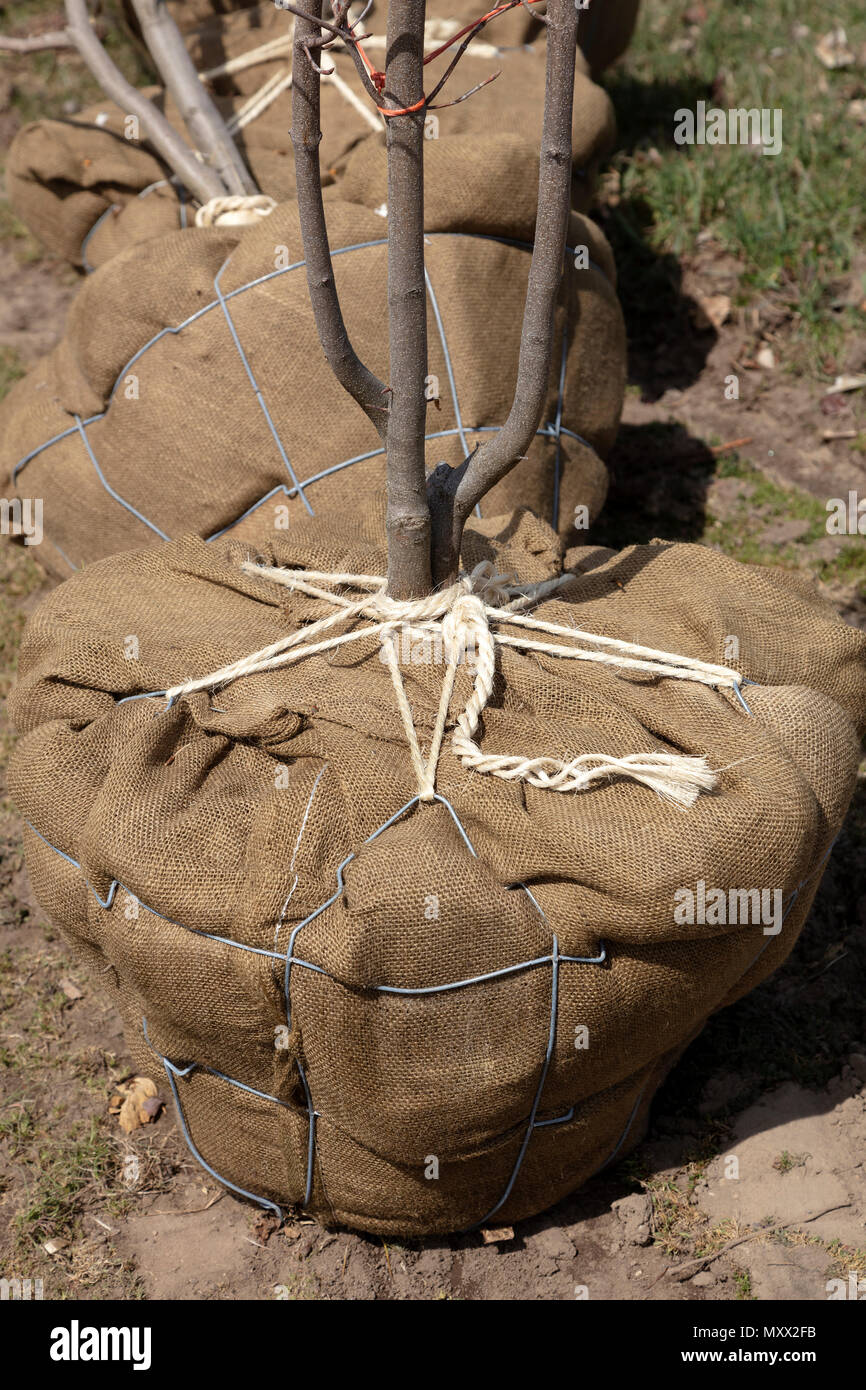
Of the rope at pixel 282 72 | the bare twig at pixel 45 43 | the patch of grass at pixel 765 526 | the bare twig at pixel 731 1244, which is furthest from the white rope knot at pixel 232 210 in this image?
the bare twig at pixel 731 1244

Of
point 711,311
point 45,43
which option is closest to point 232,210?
point 45,43

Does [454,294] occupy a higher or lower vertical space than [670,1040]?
higher

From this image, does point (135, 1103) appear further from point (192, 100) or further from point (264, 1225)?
point (192, 100)

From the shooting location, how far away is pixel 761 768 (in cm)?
239

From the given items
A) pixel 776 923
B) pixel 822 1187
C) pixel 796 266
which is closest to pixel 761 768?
pixel 776 923

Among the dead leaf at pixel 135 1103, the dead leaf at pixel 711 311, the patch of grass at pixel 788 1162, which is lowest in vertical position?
the patch of grass at pixel 788 1162

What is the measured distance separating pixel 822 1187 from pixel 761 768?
1.08 m

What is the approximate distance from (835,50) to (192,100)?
10.9 feet

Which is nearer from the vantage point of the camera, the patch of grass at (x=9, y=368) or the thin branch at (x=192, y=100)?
the thin branch at (x=192, y=100)

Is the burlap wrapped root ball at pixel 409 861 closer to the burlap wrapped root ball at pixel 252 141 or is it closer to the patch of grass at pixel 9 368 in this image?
the burlap wrapped root ball at pixel 252 141

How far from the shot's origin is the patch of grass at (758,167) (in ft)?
16.9

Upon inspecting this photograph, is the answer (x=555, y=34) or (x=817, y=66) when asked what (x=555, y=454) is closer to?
(x=555, y=34)

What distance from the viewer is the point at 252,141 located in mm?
4445

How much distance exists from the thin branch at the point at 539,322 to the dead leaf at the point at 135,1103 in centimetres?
145
